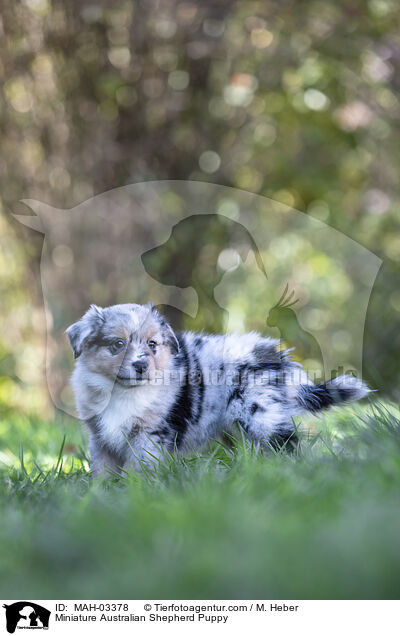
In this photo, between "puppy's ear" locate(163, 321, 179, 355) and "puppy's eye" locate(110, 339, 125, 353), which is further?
"puppy's ear" locate(163, 321, 179, 355)

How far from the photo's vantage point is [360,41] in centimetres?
585

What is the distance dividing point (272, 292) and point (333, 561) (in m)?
4.95

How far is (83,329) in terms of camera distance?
3309 millimetres

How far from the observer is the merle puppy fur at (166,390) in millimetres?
3229

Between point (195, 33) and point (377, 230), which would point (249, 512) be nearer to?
point (195, 33)

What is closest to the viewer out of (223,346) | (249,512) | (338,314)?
(249,512)

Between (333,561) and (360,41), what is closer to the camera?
(333,561)

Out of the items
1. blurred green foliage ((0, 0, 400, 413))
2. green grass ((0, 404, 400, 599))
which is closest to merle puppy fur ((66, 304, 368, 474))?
green grass ((0, 404, 400, 599))

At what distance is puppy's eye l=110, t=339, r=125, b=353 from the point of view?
324 cm
